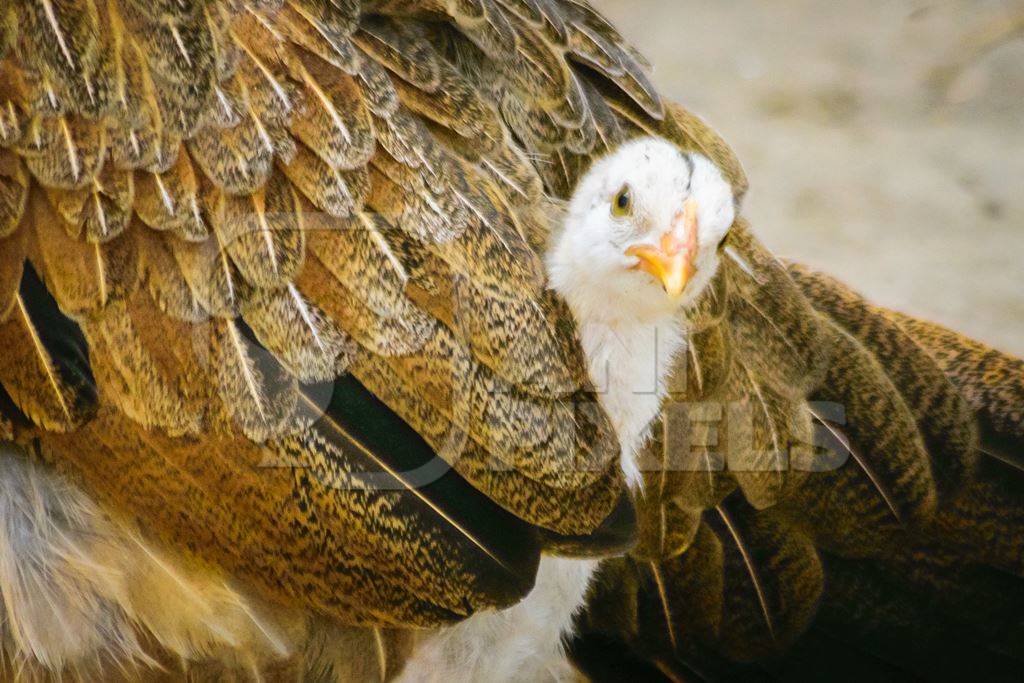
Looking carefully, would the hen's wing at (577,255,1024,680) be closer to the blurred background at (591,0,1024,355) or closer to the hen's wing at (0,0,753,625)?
the hen's wing at (0,0,753,625)

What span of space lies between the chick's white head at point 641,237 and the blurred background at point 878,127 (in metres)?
1.78

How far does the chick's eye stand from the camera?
4.33ft

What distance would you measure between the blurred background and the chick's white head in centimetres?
178

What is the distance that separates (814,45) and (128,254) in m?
3.26

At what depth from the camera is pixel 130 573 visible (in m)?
1.27

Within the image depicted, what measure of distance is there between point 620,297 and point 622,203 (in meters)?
0.11

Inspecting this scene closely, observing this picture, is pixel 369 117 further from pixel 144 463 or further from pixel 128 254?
pixel 144 463

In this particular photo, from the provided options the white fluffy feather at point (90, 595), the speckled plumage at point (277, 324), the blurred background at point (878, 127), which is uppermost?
the blurred background at point (878, 127)

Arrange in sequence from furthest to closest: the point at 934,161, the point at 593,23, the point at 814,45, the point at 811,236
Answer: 1. the point at 814,45
2. the point at 934,161
3. the point at 811,236
4. the point at 593,23

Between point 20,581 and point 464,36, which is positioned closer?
point 20,581

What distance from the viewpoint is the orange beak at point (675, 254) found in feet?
4.09

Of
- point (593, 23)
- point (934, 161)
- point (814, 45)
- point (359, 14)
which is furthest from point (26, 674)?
point (814, 45)

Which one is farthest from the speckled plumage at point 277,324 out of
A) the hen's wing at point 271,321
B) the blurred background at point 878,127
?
the blurred background at point 878,127

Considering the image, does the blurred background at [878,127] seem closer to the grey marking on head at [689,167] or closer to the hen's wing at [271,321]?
the grey marking on head at [689,167]
